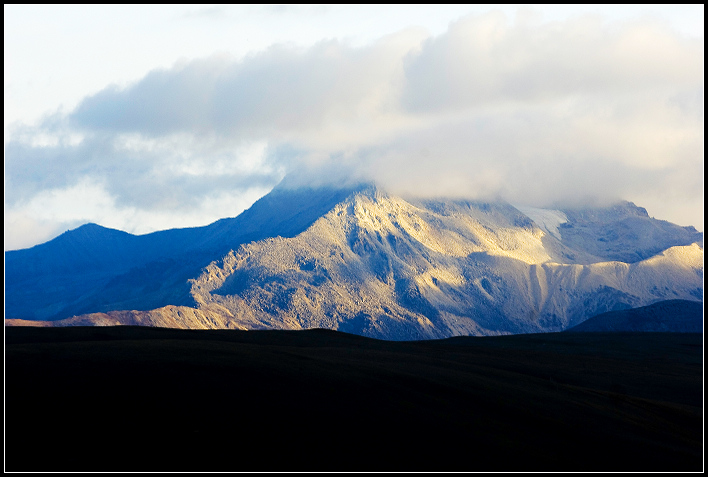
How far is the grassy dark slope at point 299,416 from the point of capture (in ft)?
171

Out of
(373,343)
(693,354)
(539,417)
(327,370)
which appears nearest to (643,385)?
(373,343)

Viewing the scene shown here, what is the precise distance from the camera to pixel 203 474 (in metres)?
48.3

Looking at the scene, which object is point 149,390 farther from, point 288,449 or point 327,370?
point 327,370

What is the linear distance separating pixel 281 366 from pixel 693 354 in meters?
143

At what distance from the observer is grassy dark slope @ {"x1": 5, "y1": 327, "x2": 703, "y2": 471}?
171 ft

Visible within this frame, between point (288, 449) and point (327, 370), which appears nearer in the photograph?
point (288, 449)

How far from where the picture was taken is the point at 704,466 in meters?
63.7

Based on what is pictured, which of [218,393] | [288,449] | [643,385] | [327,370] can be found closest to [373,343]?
[643,385]

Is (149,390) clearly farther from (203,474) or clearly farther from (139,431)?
(203,474)

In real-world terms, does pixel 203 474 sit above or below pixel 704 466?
above

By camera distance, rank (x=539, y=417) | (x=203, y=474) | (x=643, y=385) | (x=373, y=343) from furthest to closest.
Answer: (x=373, y=343), (x=643, y=385), (x=539, y=417), (x=203, y=474)

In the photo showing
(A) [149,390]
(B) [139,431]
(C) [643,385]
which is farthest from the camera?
(C) [643,385]

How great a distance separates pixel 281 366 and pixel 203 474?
1214 inches

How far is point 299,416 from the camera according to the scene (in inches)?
2437
